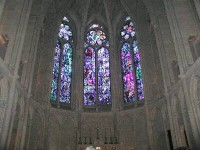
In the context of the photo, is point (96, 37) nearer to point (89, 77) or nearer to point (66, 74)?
point (89, 77)

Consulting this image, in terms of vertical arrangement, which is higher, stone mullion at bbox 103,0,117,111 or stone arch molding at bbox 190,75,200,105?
stone mullion at bbox 103,0,117,111

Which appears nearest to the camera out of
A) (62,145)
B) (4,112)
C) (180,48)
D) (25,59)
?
(4,112)

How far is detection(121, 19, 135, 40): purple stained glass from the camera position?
22.5 meters

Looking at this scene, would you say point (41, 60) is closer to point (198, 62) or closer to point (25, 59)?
point (25, 59)

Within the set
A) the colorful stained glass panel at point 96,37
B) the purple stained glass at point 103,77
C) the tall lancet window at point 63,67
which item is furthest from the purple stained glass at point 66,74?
the purple stained glass at point 103,77

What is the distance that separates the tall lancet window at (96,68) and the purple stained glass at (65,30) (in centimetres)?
166

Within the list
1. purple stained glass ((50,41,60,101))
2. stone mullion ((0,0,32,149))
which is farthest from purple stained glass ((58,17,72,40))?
stone mullion ((0,0,32,149))

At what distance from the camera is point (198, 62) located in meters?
12.2

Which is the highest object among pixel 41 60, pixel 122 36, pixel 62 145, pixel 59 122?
pixel 122 36

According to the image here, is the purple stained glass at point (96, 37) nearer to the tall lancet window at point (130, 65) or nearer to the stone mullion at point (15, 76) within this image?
the tall lancet window at point (130, 65)

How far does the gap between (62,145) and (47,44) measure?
7742mm

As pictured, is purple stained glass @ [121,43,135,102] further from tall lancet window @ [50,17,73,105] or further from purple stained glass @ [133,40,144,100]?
tall lancet window @ [50,17,73,105]

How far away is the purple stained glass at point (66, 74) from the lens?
20.4 metres

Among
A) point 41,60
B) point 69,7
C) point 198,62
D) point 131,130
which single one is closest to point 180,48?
point 198,62
